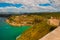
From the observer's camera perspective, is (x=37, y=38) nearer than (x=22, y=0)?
Yes

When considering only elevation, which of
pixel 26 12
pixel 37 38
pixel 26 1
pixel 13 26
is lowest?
A: pixel 37 38

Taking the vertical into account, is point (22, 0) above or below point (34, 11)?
above

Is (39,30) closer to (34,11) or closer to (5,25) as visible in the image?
(34,11)

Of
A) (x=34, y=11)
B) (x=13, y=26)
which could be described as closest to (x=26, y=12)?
(x=34, y=11)

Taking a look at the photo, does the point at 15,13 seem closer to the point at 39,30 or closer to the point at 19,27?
the point at 19,27

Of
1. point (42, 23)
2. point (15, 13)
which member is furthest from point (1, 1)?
point (42, 23)

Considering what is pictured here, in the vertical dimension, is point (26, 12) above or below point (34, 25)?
above
